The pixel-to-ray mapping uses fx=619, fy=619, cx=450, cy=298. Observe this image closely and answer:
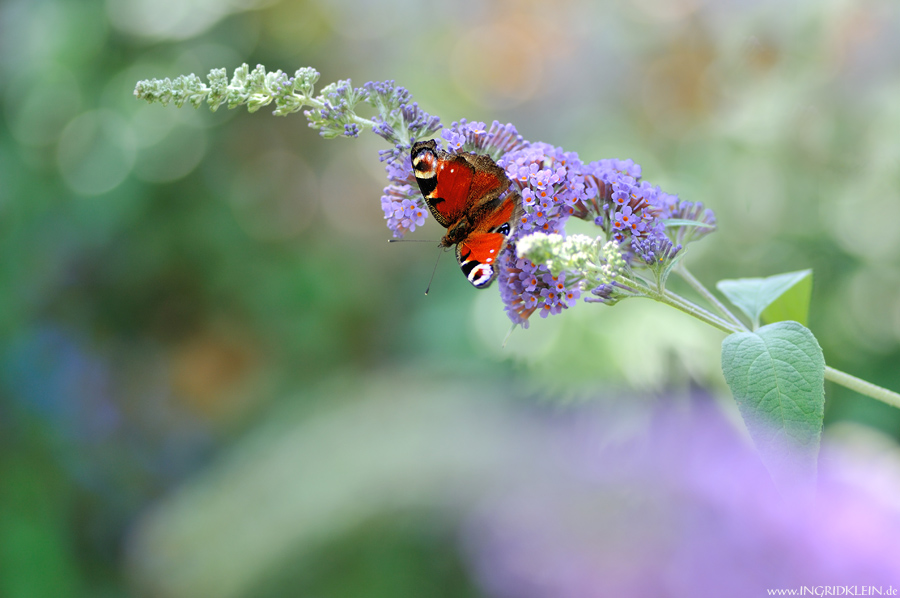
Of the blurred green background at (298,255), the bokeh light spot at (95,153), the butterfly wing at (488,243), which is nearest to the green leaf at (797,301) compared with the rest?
the butterfly wing at (488,243)

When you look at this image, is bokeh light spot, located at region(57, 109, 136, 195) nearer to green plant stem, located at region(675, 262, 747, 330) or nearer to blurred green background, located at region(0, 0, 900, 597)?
blurred green background, located at region(0, 0, 900, 597)

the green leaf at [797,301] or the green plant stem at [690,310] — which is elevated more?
the green leaf at [797,301]

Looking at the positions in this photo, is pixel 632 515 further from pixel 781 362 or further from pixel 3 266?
pixel 3 266

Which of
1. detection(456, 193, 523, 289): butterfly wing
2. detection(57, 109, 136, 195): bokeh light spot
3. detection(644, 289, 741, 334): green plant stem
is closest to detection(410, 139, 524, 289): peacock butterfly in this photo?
detection(456, 193, 523, 289): butterfly wing

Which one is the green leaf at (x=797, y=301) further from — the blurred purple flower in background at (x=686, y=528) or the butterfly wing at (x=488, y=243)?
the butterfly wing at (x=488, y=243)

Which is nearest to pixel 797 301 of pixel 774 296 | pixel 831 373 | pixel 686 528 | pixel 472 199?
pixel 774 296

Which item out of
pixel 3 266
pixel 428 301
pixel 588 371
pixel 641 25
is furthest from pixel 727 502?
pixel 641 25

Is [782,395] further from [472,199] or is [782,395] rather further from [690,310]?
[472,199]
